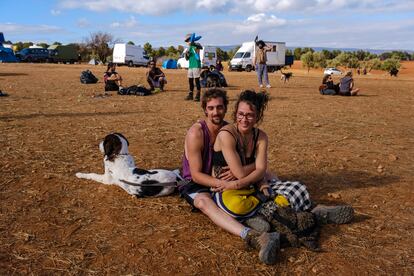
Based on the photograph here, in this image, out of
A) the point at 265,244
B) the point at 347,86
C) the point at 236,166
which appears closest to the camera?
the point at 265,244

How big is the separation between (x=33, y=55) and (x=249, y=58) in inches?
1042

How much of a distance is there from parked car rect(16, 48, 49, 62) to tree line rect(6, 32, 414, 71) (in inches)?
284

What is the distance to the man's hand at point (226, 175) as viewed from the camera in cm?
384

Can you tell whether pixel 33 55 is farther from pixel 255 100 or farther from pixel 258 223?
pixel 258 223

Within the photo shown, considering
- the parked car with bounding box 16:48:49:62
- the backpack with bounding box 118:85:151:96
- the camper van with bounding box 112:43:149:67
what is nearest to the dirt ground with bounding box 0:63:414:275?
the backpack with bounding box 118:85:151:96

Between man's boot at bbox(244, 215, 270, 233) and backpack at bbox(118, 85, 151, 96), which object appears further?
backpack at bbox(118, 85, 151, 96)

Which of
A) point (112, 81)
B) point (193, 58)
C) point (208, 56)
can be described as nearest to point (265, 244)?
point (193, 58)

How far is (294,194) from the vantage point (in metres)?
3.89

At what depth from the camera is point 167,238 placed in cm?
362

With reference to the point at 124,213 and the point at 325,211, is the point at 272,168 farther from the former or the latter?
the point at 124,213

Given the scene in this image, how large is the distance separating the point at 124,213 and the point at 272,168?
2403 millimetres

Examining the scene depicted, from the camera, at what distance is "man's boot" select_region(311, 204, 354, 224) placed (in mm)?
3916

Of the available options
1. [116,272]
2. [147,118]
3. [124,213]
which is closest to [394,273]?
[116,272]

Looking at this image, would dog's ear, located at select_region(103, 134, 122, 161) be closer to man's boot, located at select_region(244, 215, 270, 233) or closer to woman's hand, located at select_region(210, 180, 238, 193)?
woman's hand, located at select_region(210, 180, 238, 193)
